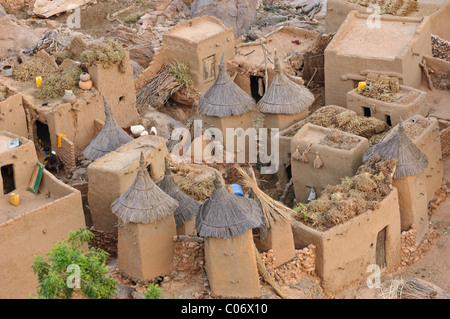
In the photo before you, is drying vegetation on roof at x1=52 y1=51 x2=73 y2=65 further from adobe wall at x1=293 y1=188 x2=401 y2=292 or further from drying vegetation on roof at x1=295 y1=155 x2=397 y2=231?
adobe wall at x1=293 y1=188 x2=401 y2=292

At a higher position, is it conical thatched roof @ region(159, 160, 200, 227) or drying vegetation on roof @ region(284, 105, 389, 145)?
conical thatched roof @ region(159, 160, 200, 227)

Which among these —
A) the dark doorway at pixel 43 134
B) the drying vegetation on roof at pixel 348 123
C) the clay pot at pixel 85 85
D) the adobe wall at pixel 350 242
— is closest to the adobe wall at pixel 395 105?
the drying vegetation on roof at pixel 348 123

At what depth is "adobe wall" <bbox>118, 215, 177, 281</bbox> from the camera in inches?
929

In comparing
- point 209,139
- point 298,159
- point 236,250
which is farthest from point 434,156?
point 236,250

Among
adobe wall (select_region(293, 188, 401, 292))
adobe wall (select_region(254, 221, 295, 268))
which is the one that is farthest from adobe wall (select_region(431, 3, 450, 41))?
Result: adobe wall (select_region(254, 221, 295, 268))

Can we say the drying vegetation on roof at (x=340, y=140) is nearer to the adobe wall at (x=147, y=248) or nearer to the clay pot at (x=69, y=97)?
the adobe wall at (x=147, y=248)

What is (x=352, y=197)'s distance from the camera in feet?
84.8

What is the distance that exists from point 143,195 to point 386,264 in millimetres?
7985

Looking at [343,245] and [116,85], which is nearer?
[343,245]

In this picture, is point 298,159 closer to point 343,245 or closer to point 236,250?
point 343,245

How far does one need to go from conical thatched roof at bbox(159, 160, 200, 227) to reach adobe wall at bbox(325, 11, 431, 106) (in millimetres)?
10663

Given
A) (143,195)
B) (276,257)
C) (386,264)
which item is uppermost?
(143,195)

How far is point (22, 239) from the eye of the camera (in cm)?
2502
